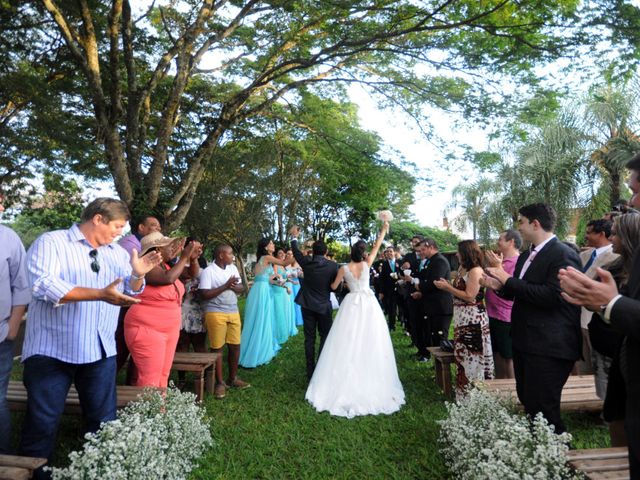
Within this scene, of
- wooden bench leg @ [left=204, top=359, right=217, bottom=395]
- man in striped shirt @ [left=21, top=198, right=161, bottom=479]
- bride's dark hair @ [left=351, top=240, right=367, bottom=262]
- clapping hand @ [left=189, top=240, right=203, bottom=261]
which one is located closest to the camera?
man in striped shirt @ [left=21, top=198, right=161, bottom=479]

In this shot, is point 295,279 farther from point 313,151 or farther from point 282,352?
point 313,151

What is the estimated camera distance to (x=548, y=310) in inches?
128

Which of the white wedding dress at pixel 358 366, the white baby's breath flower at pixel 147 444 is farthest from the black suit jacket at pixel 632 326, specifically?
Result: the white wedding dress at pixel 358 366

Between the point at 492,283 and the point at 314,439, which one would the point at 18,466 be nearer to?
the point at 314,439

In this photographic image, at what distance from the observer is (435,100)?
9.20m

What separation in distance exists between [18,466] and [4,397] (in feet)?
2.55

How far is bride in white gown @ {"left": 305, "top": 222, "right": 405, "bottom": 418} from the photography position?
521 centimetres

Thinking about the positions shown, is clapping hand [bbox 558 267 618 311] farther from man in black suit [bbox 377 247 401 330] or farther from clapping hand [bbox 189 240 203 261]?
man in black suit [bbox 377 247 401 330]

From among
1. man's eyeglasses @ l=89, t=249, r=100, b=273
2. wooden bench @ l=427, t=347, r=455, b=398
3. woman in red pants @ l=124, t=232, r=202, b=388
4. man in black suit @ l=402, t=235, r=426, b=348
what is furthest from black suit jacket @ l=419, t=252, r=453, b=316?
man's eyeglasses @ l=89, t=249, r=100, b=273

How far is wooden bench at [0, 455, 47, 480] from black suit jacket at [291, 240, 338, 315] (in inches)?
164

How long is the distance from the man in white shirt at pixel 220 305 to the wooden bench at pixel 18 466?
3.18 m

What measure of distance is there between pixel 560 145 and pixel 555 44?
574 inches

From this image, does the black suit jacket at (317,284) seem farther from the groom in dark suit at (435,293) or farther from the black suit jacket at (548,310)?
the black suit jacket at (548,310)

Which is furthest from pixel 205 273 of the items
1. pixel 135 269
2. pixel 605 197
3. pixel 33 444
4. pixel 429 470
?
pixel 605 197
